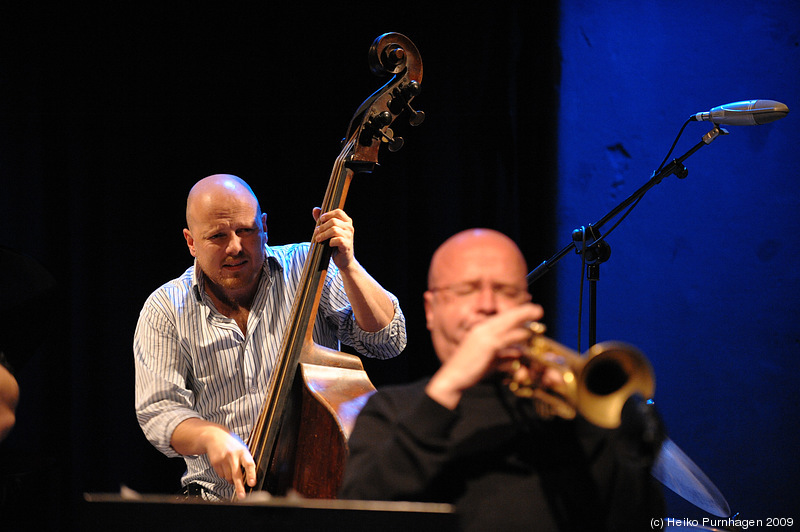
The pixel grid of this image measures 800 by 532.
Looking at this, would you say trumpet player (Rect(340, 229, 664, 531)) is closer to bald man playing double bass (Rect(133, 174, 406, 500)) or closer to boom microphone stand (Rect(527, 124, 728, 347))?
bald man playing double bass (Rect(133, 174, 406, 500))

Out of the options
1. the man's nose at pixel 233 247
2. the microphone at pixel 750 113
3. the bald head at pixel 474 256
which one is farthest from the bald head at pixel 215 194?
the microphone at pixel 750 113

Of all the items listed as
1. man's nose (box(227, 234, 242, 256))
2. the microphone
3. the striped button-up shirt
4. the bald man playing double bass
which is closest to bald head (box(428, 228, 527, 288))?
the bald man playing double bass

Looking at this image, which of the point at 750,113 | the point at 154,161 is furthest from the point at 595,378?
the point at 154,161

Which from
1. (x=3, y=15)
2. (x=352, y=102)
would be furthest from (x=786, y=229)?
(x=3, y=15)

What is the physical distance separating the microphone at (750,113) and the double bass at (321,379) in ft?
3.72

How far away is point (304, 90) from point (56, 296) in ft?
4.69

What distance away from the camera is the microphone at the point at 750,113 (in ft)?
8.39

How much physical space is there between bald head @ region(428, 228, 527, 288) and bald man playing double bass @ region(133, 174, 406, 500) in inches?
36.0

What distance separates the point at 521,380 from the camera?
1.17 m

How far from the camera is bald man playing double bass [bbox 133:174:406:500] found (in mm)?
2373

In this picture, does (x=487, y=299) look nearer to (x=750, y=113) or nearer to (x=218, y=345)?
(x=218, y=345)

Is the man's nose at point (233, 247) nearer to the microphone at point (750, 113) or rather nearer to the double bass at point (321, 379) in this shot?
the double bass at point (321, 379)

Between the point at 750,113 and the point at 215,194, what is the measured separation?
6.13 ft

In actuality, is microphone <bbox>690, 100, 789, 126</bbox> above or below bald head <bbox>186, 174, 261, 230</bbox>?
above
